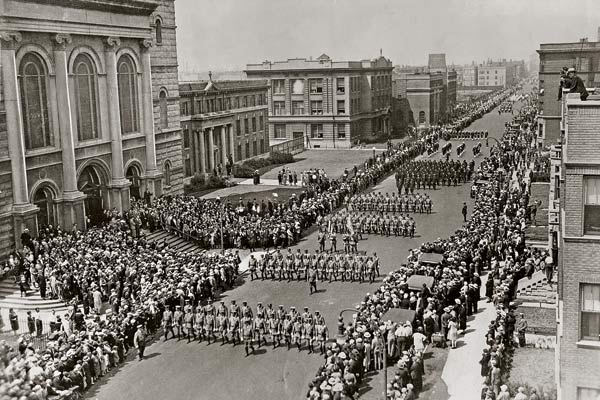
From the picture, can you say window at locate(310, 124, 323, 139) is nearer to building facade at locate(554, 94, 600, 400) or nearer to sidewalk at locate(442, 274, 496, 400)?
sidewalk at locate(442, 274, 496, 400)

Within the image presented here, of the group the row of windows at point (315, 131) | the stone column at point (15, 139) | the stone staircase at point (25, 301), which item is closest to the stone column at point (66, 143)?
the stone column at point (15, 139)

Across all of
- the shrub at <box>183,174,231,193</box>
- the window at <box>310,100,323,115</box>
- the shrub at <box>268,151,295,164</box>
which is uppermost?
the window at <box>310,100,323,115</box>

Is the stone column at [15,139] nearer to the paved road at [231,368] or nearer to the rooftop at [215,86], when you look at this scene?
the paved road at [231,368]

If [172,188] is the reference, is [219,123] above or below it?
above

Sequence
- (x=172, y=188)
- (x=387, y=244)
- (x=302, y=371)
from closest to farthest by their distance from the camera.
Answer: (x=302, y=371) < (x=387, y=244) < (x=172, y=188)

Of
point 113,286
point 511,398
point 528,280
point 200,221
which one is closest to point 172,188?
point 200,221

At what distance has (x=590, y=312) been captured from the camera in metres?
17.7

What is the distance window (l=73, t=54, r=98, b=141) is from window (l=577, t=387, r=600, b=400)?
3193 centimetres

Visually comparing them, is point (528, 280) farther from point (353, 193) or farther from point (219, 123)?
point (219, 123)

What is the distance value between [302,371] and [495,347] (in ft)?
21.4

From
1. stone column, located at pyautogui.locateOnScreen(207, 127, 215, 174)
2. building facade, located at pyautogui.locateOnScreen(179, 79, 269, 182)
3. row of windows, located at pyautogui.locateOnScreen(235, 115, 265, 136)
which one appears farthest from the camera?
row of windows, located at pyautogui.locateOnScreen(235, 115, 265, 136)

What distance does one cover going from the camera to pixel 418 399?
21.5 m

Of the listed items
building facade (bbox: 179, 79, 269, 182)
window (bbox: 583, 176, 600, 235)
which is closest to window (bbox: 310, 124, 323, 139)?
building facade (bbox: 179, 79, 269, 182)

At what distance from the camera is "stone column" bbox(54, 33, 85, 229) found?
38.2 metres
